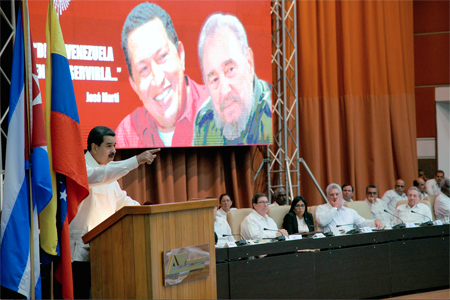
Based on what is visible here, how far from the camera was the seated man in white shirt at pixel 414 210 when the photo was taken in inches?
241

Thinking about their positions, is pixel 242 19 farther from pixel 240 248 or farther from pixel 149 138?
pixel 240 248

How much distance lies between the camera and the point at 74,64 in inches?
225

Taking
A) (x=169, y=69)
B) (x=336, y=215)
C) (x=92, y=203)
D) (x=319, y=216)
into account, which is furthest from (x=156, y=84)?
(x=92, y=203)

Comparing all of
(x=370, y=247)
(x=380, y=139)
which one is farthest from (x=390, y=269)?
(x=380, y=139)

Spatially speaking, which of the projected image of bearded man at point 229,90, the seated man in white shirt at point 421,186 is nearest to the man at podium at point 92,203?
the projected image of bearded man at point 229,90

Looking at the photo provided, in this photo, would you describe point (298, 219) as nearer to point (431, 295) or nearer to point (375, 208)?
point (431, 295)

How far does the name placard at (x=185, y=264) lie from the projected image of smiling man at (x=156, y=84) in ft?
12.4

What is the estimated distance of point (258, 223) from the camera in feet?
16.6

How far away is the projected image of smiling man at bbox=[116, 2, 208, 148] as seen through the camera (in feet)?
20.0

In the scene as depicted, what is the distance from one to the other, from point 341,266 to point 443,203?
2.60 meters

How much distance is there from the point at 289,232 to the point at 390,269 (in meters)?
1.00

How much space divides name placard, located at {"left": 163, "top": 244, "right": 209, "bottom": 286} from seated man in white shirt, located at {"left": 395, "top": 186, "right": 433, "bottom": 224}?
14.1 feet

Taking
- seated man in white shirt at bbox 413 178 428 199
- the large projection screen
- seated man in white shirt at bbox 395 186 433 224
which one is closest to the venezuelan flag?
the large projection screen

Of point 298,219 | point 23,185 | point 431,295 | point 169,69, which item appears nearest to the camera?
point 23,185
